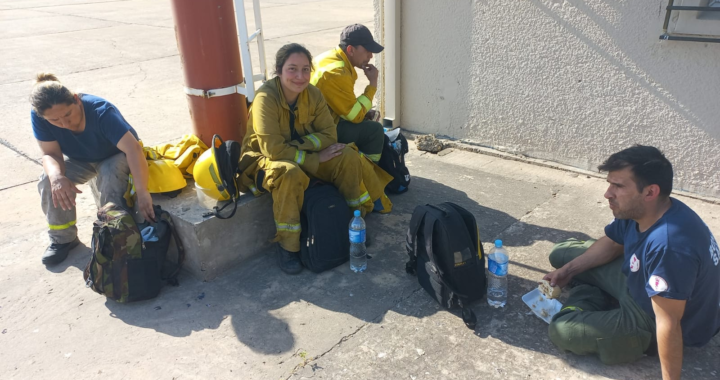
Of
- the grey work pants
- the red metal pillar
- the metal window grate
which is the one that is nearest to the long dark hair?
the grey work pants

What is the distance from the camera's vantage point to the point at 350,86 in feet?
14.0

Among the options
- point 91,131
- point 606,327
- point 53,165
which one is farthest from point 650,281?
point 53,165

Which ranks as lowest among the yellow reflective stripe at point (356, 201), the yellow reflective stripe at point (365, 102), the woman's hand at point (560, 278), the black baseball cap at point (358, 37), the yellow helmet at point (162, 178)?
the woman's hand at point (560, 278)

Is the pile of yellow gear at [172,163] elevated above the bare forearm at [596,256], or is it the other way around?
the pile of yellow gear at [172,163]

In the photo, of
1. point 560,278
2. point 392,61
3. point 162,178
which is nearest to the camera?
point 560,278

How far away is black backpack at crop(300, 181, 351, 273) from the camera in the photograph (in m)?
3.57

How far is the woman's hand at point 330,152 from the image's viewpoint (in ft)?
12.4

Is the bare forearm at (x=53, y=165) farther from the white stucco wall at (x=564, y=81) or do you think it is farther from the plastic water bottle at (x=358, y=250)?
the white stucco wall at (x=564, y=81)

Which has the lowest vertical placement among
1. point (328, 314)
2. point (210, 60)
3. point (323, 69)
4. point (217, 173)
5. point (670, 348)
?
point (328, 314)

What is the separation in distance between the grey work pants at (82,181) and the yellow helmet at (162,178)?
0.19 metres

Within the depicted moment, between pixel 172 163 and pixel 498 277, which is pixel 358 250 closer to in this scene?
pixel 498 277

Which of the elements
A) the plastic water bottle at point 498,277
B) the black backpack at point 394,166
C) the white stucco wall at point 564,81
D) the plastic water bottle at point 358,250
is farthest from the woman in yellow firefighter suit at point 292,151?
the white stucco wall at point 564,81

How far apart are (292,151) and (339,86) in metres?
0.84

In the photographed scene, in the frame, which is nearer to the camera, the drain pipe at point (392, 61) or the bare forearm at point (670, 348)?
the bare forearm at point (670, 348)
